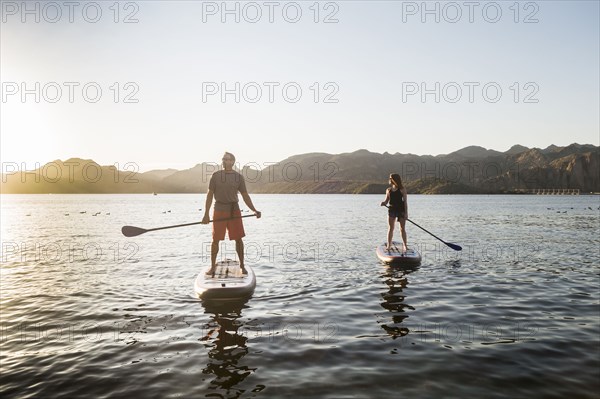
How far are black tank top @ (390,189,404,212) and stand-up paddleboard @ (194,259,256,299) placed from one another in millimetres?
7306

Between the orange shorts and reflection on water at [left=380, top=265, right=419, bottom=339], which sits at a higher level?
the orange shorts

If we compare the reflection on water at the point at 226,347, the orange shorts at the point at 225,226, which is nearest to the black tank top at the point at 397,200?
the orange shorts at the point at 225,226

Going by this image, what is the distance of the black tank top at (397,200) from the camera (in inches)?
648

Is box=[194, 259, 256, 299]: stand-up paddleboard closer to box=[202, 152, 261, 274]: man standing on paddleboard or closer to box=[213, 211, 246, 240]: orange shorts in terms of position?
box=[202, 152, 261, 274]: man standing on paddleboard

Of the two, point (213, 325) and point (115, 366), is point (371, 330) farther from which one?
point (115, 366)

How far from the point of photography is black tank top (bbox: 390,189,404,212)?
648 inches

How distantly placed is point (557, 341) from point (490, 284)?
5.44 m

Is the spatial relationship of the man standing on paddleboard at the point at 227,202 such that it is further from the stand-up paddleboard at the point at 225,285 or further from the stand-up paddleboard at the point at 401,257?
the stand-up paddleboard at the point at 401,257

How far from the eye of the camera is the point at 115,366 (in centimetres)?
689

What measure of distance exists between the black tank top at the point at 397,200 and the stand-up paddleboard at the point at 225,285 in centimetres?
731

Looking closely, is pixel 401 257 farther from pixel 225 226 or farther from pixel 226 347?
pixel 226 347

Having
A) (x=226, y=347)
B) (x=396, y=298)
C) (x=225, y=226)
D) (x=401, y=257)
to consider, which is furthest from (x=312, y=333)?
(x=401, y=257)

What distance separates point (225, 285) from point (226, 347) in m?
3.07

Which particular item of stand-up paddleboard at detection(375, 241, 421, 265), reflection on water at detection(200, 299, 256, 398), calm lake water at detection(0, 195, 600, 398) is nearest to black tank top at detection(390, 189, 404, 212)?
stand-up paddleboard at detection(375, 241, 421, 265)
